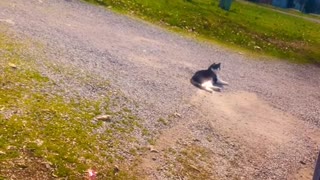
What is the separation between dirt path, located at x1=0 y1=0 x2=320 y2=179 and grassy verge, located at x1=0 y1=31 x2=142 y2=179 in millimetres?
563

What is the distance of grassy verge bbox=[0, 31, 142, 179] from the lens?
6.46m

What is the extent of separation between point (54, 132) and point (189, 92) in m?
5.12

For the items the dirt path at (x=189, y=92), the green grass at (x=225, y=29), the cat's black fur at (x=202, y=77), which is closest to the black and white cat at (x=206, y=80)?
the cat's black fur at (x=202, y=77)

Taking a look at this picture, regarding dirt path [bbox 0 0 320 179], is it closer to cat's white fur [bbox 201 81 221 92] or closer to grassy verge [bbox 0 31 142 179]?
cat's white fur [bbox 201 81 221 92]

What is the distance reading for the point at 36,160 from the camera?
649 centimetres

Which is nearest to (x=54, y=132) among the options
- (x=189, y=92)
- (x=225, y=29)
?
(x=189, y=92)

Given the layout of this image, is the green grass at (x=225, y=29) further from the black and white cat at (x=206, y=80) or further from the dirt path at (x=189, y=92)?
the black and white cat at (x=206, y=80)

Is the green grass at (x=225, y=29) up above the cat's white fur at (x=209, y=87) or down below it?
above

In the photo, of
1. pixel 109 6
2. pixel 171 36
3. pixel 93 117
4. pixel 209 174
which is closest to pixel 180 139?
pixel 209 174

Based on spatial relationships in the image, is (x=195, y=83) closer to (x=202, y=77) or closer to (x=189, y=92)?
(x=202, y=77)

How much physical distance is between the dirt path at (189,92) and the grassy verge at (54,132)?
0.56m

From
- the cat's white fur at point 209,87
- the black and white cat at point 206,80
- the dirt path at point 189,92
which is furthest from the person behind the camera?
the black and white cat at point 206,80

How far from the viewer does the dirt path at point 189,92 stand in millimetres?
8469

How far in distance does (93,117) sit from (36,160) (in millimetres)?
2098
